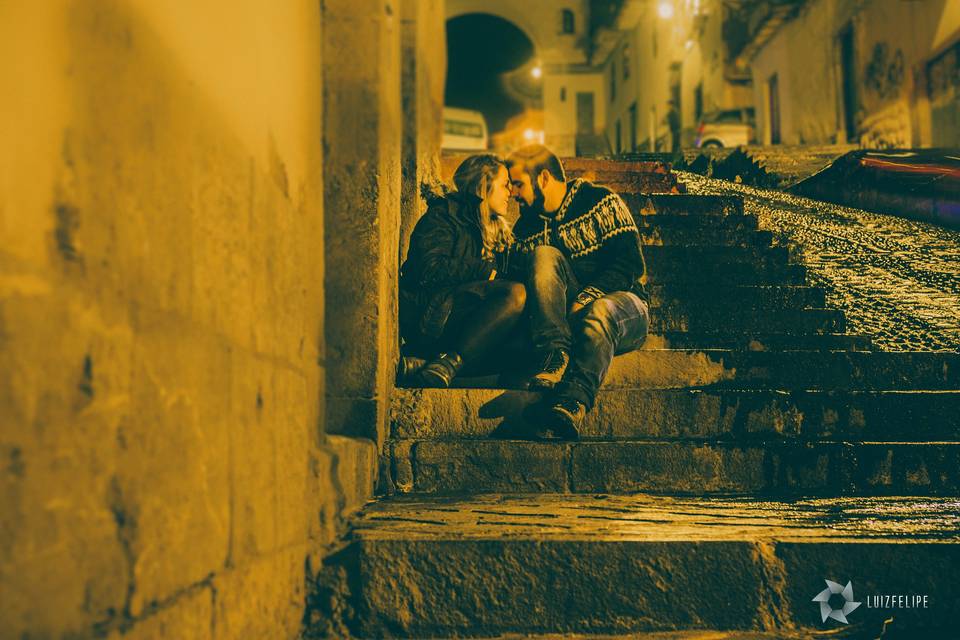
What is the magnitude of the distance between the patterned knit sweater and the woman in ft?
0.83

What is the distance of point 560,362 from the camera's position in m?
3.56

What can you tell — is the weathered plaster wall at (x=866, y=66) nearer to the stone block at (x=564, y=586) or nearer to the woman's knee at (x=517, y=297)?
the woman's knee at (x=517, y=297)

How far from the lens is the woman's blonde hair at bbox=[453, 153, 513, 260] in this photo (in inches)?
162

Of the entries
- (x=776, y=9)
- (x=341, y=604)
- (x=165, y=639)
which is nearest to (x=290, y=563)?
(x=341, y=604)

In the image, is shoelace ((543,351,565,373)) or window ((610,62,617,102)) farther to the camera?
window ((610,62,617,102))

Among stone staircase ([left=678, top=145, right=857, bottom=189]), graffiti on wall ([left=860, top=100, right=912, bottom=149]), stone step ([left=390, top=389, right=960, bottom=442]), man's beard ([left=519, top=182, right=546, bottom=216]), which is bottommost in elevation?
stone step ([left=390, top=389, right=960, bottom=442])

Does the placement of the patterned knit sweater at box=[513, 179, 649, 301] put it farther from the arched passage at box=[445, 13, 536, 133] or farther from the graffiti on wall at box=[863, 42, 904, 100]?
the arched passage at box=[445, 13, 536, 133]

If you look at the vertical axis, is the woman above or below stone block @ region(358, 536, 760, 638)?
above

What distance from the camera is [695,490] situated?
3.03 metres

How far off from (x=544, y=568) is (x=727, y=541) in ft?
1.49

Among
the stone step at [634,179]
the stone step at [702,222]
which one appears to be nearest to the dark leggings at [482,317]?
the stone step at [702,222]

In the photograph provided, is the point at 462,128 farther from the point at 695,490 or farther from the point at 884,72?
the point at 695,490

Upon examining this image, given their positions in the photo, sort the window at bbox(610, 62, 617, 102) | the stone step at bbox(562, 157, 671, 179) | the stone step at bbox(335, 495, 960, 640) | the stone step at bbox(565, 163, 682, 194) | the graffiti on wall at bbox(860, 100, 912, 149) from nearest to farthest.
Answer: the stone step at bbox(335, 495, 960, 640)
the stone step at bbox(565, 163, 682, 194)
the stone step at bbox(562, 157, 671, 179)
the graffiti on wall at bbox(860, 100, 912, 149)
the window at bbox(610, 62, 617, 102)

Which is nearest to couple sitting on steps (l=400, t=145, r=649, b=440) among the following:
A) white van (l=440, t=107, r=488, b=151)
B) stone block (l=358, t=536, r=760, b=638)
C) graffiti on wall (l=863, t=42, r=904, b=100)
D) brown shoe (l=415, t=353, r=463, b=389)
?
brown shoe (l=415, t=353, r=463, b=389)
